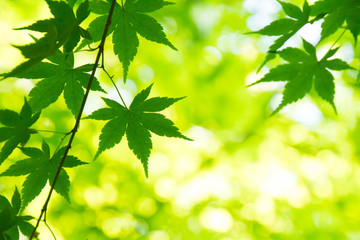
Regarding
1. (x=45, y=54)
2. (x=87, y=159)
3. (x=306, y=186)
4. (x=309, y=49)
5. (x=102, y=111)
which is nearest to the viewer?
(x=45, y=54)

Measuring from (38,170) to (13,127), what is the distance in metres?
0.22

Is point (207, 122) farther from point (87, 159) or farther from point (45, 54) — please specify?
point (45, 54)

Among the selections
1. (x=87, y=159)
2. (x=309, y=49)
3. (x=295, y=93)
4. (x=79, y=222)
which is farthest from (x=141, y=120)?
(x=79, y=222)

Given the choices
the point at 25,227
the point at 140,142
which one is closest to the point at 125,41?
the point at 140,142

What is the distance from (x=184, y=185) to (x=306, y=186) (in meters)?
2.51

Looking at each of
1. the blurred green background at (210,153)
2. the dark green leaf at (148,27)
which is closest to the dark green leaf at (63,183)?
the dark green leaf at (148,27)

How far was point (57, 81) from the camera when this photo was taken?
1404 mm

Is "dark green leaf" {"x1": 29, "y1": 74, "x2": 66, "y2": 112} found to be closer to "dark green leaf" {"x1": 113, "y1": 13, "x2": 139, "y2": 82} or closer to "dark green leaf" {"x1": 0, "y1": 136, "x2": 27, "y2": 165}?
"dark green leaf" {"x1": 0, "y1": 136, "x2": 27, "y2": 165}

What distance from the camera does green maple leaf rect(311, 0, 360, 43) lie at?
140 centimetres

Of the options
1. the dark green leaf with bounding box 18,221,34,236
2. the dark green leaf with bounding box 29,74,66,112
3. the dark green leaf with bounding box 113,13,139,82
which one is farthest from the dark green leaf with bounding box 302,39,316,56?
the dark green leaf with bounding box 18,221,34,236

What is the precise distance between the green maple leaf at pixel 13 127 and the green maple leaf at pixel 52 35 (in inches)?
12.1

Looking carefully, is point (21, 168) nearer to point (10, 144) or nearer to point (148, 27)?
point (10, 144)

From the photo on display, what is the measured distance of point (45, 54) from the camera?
0.94 meters

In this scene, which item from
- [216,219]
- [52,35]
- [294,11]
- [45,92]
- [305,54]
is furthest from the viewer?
[216,219]
